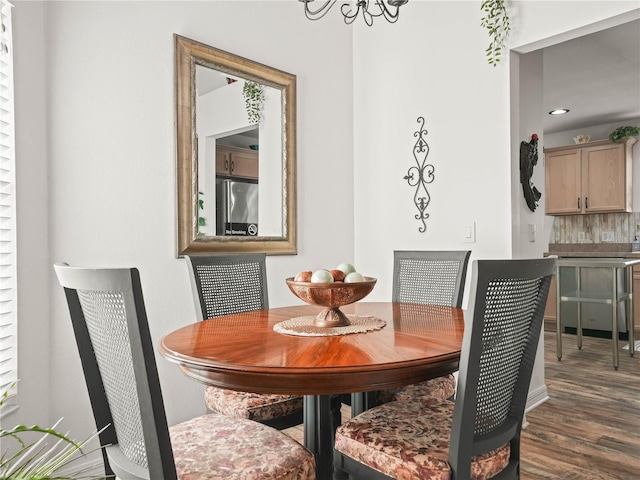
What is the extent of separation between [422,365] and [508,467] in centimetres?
49

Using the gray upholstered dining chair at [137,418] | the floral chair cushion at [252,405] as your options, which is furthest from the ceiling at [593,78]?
the gray upholstered dining chair at [137,418]

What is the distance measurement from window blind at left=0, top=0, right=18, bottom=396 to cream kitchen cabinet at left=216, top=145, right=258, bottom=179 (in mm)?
1127

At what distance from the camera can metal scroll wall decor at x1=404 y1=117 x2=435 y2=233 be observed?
10.6ft

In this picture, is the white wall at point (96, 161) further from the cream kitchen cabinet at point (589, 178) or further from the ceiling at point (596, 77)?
the cream kitchen cabinet at point (589, 178)

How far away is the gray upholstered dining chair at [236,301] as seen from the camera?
178 cm

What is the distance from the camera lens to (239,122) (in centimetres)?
302

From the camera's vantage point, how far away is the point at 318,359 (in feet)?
3.98

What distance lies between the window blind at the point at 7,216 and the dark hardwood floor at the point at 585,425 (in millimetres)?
1472

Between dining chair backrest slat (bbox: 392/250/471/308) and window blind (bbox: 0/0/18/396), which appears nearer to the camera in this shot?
window blind (bbox: 0/0/18/396)

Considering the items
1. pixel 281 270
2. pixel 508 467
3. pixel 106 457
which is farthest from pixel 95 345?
pixel 281 270

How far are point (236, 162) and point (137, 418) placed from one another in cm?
206

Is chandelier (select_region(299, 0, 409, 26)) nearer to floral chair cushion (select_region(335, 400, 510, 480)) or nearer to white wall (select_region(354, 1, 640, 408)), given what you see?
white wall (select_region(354, 1, 640, 408))

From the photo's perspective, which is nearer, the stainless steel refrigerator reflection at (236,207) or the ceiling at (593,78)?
the stainless steel refrigerator reflection at (236,207)

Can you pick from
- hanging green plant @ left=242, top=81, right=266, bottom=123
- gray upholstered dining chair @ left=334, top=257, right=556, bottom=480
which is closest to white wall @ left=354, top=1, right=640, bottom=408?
hanging green plant @ left=242, top=81, right=266, bottom=123
